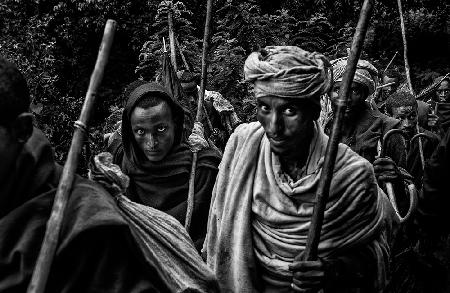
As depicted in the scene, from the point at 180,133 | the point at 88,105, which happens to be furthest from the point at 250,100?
the point at 88,105

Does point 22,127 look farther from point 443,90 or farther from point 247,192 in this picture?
point 443,90

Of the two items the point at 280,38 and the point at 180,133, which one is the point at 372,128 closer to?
the point at 180,133

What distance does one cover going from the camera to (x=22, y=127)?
2412 millimetres

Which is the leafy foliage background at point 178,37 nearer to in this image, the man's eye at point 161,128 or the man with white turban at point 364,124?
the man with white turban at point 364,124

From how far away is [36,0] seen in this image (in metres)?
17.9

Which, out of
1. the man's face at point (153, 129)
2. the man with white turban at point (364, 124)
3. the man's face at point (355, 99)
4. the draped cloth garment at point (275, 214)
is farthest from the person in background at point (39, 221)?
the man's face at point (355, 99)

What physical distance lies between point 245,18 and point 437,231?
995 centimetres

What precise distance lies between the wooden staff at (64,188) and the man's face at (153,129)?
2.63 m

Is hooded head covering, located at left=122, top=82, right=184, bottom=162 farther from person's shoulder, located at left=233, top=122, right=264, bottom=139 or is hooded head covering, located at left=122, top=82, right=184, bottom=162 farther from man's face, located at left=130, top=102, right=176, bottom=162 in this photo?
person's shoulder, located at left=233, top=122, right=264, bottom=139

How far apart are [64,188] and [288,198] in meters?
1.60

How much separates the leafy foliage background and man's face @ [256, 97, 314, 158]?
7.38 meters

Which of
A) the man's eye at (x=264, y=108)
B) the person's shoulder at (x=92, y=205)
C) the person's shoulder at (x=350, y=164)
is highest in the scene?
the man's eye at (x=264, y=108)

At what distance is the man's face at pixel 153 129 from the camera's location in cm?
507

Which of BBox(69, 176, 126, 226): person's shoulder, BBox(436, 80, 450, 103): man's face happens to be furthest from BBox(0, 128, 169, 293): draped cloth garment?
BBox(436, 80, 450, 103): man's face
